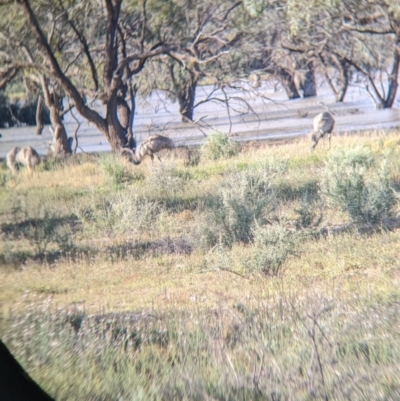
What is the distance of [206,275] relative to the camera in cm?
777

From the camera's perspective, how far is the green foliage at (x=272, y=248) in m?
7.73

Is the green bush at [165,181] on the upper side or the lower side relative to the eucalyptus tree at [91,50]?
lower

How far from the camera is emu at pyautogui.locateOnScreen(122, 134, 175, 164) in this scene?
13.5 metres

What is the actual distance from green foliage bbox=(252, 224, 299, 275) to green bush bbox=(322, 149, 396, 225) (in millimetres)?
1705

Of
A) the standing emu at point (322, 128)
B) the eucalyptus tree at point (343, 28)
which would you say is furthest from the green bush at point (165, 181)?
the eucalyptus tree at point (343, 28)

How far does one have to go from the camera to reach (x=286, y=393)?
4.27m

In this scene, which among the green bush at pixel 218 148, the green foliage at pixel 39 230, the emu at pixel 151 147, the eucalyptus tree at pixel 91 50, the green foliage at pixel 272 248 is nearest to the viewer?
the green foliage at pixel 272 248

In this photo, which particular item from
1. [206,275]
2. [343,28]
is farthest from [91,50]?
[206,275]

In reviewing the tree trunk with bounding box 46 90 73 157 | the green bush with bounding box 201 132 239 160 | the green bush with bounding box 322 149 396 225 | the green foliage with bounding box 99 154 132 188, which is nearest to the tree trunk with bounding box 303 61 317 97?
the tree trunk with bounding box 46 90 73 157

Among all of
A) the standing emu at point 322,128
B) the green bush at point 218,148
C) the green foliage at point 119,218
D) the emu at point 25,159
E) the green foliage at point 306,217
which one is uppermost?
the emu at point 25,159

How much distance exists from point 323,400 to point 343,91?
2709 cm

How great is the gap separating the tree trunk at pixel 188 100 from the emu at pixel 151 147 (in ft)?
8.18

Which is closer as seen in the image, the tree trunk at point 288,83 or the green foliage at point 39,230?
the green foliage at point 39,230

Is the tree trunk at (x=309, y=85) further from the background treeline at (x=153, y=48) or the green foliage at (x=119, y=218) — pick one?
the green foliage at (x=119, y=218)
